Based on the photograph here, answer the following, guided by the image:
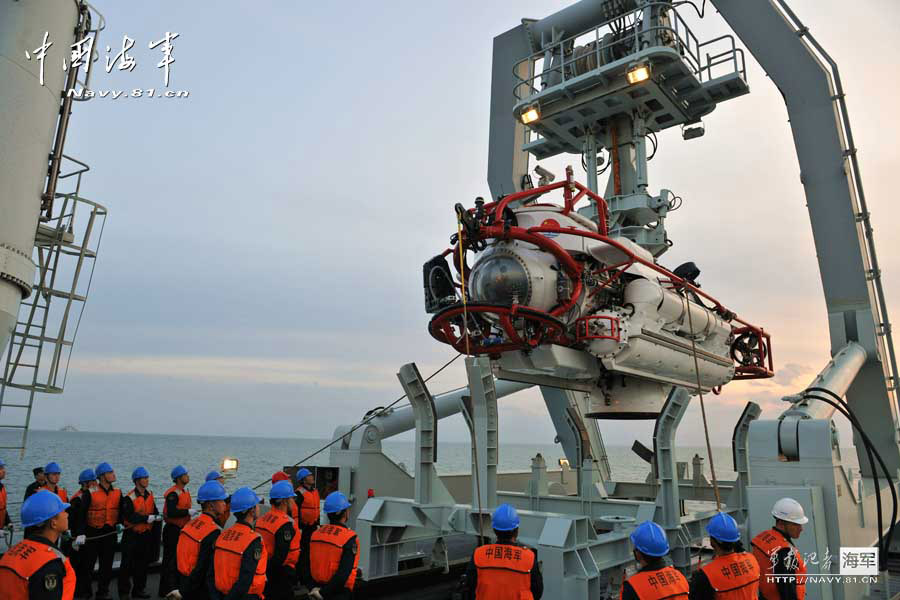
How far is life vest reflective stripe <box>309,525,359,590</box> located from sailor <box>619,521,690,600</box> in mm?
2271

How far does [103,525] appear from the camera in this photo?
7129mm

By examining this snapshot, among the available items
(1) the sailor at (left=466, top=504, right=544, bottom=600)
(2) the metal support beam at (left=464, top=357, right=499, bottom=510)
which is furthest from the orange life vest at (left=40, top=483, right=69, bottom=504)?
(1) the sailor at (left=466, top=504, right=544, bottom=600)

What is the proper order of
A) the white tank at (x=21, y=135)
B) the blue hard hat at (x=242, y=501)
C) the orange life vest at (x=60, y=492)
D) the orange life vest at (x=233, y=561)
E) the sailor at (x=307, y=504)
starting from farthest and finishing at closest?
the sailor at (x=307, y=504) → the orange life vest at (x=60, y=492) → the white tank at (x=21, y=135) → the blue hard hat at (x=242, y=501) → the orange life vest at (x=233, y=561)

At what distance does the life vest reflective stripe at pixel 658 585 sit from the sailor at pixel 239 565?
7.98 feet

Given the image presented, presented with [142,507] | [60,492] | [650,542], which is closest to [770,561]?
[650,542]

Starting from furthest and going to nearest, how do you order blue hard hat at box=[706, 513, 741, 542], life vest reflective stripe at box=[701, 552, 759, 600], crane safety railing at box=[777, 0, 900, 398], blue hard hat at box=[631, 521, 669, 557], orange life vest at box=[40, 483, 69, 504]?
crane safety railing at box=[777, 0, 900, 398], orange life vest at box=[40, 483, 69, 504], blue hard hat at box=[706, 513, 741, 542], life vest reflective stripe at box=[701, 552, 759, 600], blue hard hat at box=[631, 521, 669, 557]

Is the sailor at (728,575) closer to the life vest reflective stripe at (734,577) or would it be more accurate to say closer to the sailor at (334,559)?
the life vest reflective stripe at (734,577)

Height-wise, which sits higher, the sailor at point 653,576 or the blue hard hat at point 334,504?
the blue hard hat at point 334,504

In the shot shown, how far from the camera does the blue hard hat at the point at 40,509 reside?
3.39 metres

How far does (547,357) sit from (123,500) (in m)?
5.52

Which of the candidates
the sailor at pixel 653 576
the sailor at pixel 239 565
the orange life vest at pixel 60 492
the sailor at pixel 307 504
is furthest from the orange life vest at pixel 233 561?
the orange life vest at pixel 60 492

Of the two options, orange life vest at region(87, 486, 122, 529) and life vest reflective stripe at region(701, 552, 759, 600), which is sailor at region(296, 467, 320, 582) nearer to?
orange life vest at region(87, 486, 122, 529)

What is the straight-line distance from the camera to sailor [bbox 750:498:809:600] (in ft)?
13.9

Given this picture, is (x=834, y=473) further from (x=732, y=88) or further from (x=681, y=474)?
(x=732, y=88)
